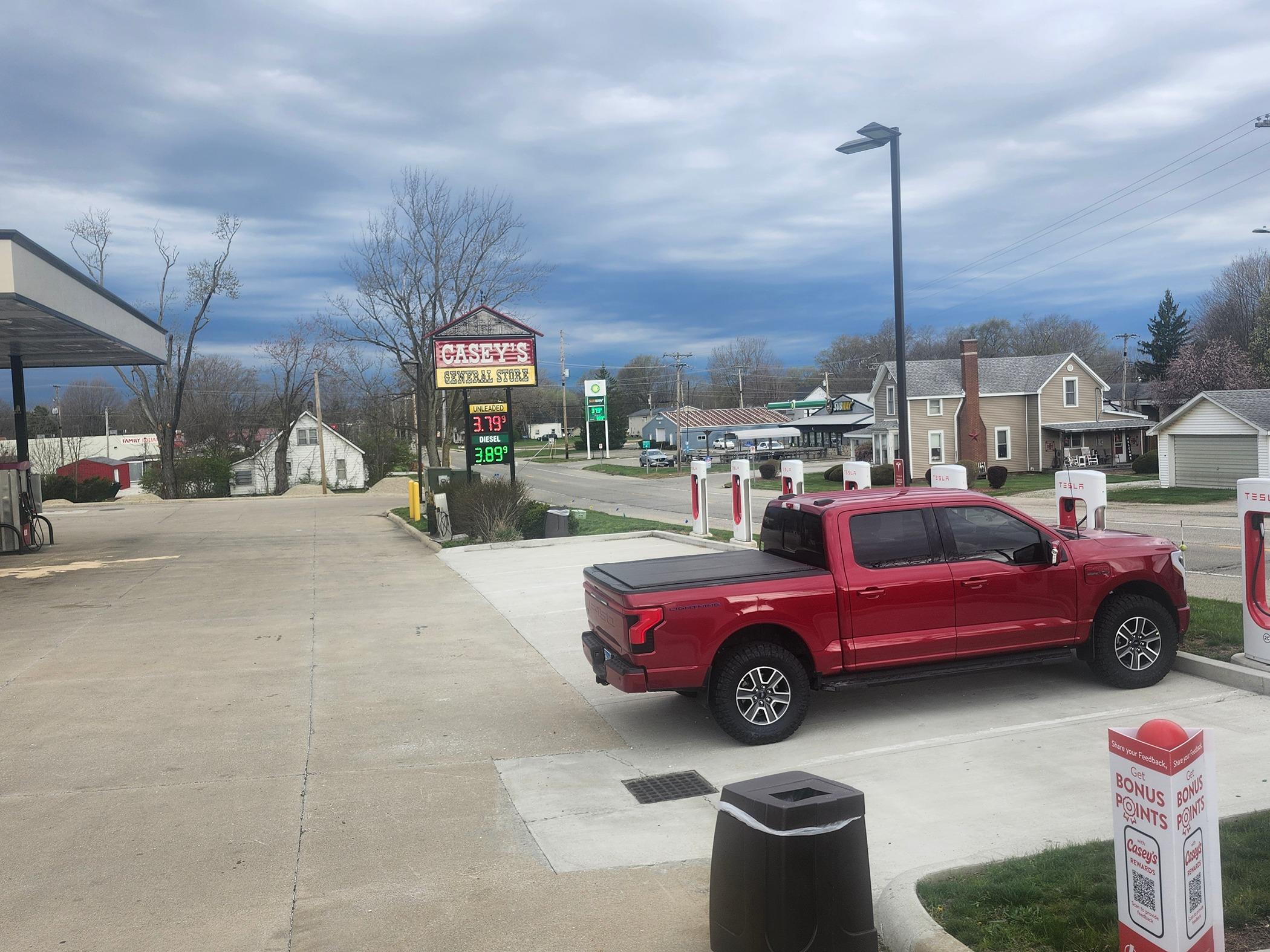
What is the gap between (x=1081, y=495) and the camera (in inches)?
473

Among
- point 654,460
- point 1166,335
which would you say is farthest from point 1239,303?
point 654,460

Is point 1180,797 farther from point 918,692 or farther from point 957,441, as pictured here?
point 957,441

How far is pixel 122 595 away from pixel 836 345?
435 ft

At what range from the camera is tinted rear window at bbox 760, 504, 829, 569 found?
25.8 feet

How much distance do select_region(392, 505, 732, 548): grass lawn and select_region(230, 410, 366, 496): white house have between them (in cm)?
5083

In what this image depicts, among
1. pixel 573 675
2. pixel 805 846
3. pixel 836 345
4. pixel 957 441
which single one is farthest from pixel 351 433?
pixel 805 846

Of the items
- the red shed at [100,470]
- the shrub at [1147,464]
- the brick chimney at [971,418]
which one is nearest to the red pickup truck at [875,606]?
the shrub at [1147,464]

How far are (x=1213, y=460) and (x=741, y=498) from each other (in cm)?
2404

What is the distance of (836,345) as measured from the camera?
14212 cm

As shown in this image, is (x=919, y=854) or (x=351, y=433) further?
(x=351, y=433)

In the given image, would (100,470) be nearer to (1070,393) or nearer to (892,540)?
(1070,393)

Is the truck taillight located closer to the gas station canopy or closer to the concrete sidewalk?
the concrete sidewalk

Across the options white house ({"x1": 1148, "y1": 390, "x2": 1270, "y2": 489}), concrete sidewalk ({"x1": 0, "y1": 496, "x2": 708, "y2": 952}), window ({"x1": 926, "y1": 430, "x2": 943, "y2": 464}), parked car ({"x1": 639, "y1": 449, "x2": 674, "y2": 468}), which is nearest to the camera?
concrete sidewalk ({"x1": 0, "y1": 496, "x2": 708, "y2": 952})

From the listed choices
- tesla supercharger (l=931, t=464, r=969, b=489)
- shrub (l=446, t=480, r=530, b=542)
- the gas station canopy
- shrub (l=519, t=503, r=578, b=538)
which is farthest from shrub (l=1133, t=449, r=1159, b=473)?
the gas station canopy
